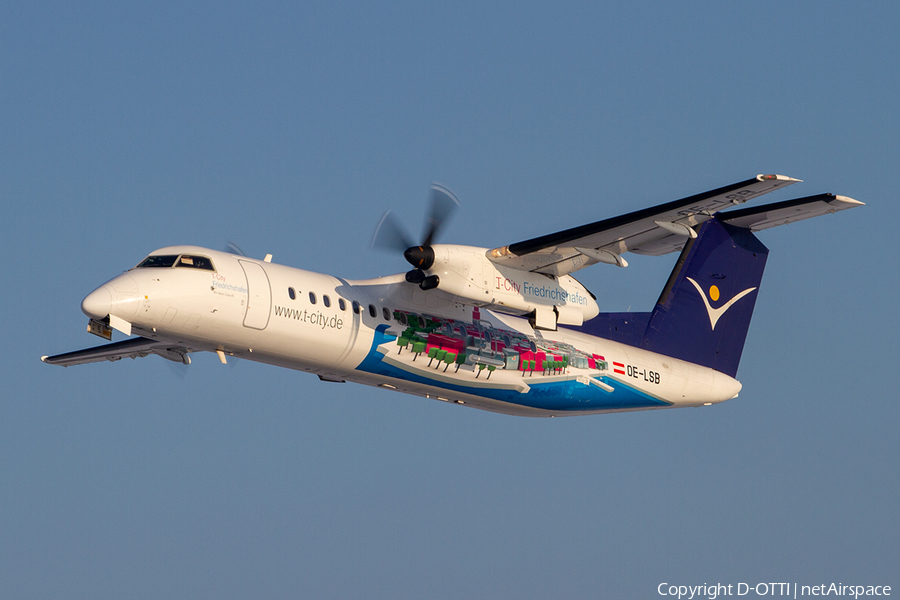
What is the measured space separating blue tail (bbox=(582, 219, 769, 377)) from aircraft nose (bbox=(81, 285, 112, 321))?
34.8 ft

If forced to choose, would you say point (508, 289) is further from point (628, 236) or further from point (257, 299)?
point (257, 299)

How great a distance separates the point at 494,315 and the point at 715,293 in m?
5.65

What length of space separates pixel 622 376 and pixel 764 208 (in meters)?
4.07

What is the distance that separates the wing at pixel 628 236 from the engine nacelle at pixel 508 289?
0.69 feet

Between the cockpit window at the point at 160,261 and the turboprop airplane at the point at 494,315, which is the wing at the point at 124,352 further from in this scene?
the cockpit window at the point at 160,261

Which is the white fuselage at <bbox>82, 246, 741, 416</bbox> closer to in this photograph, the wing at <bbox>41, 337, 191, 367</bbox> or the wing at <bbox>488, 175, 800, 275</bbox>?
the wing at <bbox>488, 175, 800, 275</bbox>

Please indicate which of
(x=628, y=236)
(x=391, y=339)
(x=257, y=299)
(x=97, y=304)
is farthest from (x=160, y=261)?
(x=628, y=236)

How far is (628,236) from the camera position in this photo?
16484mm

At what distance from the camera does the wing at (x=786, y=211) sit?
50.6ft

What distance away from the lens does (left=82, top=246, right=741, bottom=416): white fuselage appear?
47.2 feet

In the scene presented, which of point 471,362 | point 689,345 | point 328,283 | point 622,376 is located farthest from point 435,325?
point 689,345

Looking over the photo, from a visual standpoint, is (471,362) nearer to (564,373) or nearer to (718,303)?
(564,373)

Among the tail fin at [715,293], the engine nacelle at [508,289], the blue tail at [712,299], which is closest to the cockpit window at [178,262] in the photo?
the engine nacelle at [508,289]

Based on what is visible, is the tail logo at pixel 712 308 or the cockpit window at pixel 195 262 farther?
the tail logo at pixel 712 308
